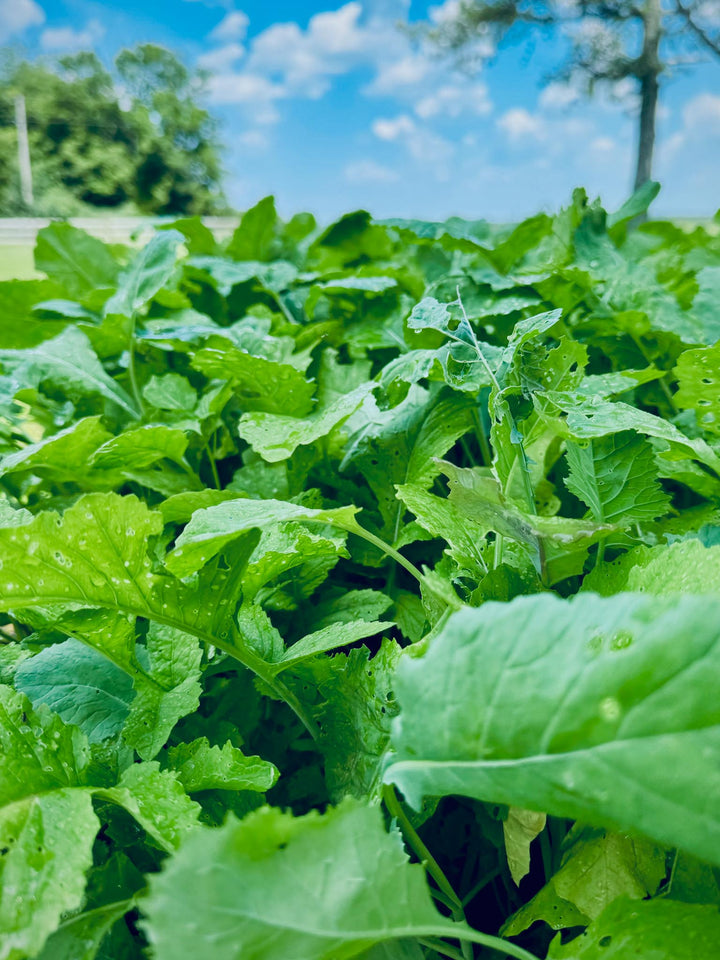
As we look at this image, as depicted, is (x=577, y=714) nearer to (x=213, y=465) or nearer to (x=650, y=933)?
(x=650, y=933)

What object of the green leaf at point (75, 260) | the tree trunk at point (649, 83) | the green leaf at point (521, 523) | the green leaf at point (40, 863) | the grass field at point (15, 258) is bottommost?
the green leaf at point (40, 863)

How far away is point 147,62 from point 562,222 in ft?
117

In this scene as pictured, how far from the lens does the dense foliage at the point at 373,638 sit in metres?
0.30

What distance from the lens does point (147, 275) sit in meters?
0.97

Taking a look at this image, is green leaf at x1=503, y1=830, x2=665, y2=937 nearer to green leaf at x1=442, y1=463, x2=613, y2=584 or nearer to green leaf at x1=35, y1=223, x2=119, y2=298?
green leaf at x1=442, y1=463, x2=613, y2=584

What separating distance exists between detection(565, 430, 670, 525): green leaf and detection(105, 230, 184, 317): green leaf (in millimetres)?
626

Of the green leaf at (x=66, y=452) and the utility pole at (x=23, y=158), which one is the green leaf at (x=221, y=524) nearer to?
the green leaf at (x=66, y=452)

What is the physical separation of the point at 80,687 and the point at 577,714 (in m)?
0.40

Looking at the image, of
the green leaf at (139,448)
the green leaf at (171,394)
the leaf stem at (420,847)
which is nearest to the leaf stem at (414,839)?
the leaf stem at (420,847)

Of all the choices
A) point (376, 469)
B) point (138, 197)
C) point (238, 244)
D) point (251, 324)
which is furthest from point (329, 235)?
point (138, 197)

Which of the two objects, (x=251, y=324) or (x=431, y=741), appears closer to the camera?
(x=431, y=741)

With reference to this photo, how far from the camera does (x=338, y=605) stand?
1.99 feet

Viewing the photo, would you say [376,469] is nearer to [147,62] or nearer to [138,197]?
[138,197]

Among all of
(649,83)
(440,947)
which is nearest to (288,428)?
(440,947)
